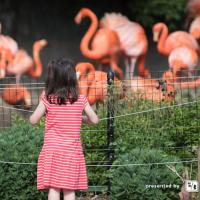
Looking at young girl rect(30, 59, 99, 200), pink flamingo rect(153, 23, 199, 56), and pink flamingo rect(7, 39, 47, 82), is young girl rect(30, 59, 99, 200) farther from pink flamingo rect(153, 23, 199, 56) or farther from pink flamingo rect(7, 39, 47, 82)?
pink flamingo rect(153, 23, 199, 56)

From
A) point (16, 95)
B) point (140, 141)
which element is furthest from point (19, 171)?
point (16, 95)

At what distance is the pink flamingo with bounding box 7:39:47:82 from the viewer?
39.9 ft

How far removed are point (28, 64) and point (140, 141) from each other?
576cm

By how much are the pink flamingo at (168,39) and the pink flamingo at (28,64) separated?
2.07 metres

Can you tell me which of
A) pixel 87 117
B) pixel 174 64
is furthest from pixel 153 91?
pixel 174 64

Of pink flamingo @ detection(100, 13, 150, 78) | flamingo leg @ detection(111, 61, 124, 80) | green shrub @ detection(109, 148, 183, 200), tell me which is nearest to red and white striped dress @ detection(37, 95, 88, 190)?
green shrub @ detection(109, 148, 183, 200)

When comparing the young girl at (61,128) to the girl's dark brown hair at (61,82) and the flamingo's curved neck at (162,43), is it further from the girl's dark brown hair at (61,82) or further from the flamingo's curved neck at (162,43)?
the flamingo's curved neck at (162,43)

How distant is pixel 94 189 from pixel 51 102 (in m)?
1.75

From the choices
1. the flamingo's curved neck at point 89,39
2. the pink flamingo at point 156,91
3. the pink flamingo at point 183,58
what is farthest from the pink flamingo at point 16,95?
the pink flamingo at point 183,58

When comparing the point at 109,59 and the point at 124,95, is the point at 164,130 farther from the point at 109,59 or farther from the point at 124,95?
the point at 109,59

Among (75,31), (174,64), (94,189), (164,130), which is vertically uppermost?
(75,31)

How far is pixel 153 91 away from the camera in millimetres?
7543

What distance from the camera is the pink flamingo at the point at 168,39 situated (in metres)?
12.3

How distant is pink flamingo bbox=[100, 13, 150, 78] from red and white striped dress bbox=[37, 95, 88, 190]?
7518mm
